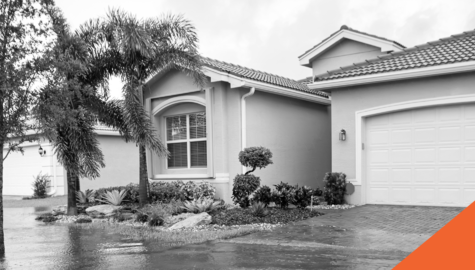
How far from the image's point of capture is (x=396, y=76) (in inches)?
447

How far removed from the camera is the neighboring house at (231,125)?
43.7ft

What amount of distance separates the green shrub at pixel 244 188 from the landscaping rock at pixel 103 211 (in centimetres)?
379

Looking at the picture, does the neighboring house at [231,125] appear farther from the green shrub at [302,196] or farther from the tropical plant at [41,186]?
the tropical plant at [41,186]

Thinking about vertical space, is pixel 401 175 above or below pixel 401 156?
below

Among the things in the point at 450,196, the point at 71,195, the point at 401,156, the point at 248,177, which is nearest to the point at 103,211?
the point at 71,195

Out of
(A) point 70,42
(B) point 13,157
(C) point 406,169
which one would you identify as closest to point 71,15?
(A) point 70,42

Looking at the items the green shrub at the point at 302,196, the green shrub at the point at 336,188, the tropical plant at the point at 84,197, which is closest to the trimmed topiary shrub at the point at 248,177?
the green shrub at the point at 302,196

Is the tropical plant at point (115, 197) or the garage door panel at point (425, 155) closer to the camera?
the garage door panel at point (425, 155)

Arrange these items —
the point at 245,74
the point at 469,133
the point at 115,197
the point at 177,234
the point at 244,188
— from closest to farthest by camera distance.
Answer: the point at 177,234 < the point at 469,133 < the point at 244,188 < the point at 115,197 < the point at 245,74

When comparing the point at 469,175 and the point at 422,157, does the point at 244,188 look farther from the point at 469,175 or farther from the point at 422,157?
the point at 469,175

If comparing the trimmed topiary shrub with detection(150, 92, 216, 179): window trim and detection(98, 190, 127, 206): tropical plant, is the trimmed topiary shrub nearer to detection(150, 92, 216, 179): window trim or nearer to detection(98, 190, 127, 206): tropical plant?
detection(150, 92, 216, 179): window trim

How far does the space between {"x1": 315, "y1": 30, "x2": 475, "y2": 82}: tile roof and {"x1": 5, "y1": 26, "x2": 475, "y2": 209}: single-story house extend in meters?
0.04

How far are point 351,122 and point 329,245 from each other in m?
5.73

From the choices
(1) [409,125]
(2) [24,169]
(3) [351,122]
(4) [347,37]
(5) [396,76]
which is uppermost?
(4) [347,37]
